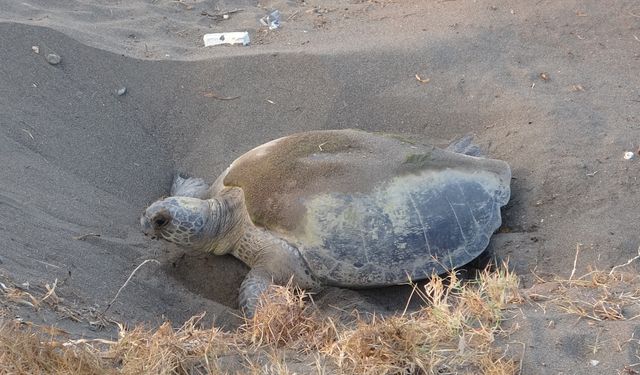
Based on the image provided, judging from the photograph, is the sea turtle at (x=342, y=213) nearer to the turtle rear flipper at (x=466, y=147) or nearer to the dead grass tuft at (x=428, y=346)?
the turtle rear flipper at (x=466, y=147)

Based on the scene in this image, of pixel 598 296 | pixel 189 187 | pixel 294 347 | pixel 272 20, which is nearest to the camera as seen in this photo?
pixel 294 347

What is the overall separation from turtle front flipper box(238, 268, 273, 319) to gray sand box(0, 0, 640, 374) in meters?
0.08

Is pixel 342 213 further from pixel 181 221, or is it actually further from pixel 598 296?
pixel 598 296

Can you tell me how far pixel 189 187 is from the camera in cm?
372

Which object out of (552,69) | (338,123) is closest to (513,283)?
(338,123)

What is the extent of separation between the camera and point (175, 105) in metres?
4.25

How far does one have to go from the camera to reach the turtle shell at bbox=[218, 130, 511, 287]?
10.2 ft

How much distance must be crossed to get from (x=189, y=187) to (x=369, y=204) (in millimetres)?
1050

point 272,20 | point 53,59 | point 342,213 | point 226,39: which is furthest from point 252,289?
point 272,20

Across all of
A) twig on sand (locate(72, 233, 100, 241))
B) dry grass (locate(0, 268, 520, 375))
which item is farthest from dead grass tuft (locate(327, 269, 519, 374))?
twig on sand (locate(72, 233, 100, 241))

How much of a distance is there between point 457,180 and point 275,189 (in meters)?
0.83

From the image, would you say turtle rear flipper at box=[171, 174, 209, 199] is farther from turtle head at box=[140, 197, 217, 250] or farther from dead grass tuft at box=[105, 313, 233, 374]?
dead grass tuft at box=[105, 313, 233, 374]

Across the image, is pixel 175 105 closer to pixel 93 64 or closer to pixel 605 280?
pixel 93 64

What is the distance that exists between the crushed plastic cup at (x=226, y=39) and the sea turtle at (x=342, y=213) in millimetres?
1559
